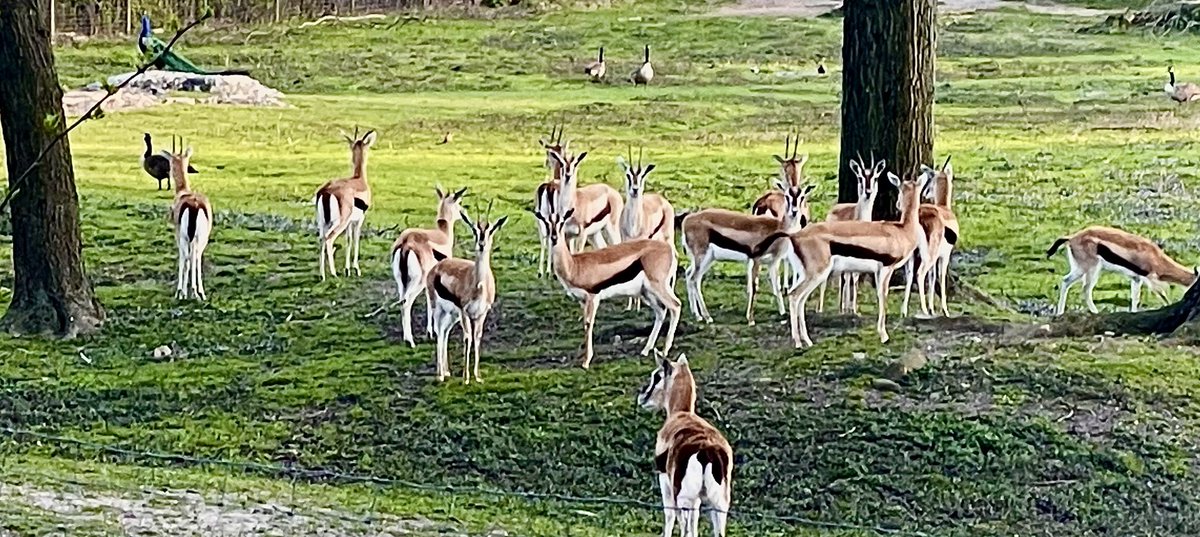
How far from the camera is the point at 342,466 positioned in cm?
1027

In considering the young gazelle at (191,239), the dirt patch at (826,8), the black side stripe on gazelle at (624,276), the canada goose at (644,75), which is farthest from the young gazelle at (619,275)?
the dirt patch at (826,8)

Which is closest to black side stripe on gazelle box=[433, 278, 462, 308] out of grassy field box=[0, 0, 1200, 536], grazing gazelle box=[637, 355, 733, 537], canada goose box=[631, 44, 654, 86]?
grassy field box=[0, 0, 1200, 536]

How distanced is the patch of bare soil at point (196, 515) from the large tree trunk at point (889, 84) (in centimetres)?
624

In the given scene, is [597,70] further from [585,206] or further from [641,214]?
[641,214]

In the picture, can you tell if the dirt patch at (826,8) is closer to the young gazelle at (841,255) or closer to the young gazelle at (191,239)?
the young gazelle at (191,239)

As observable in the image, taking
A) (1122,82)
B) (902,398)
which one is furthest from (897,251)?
(1122,82)

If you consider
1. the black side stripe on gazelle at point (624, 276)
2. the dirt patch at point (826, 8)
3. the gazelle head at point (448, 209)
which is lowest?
the black side stripe on gazelle at point (624, 276)

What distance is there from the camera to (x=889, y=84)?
13.7 metres

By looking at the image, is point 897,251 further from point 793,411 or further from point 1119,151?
Result: point 1119,151

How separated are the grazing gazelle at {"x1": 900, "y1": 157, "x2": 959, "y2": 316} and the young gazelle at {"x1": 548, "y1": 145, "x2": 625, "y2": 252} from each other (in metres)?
2.69

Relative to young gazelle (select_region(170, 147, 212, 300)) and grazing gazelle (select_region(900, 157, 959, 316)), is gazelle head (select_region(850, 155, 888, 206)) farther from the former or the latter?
young gazelle (select_region(170, 147, 212, 300))

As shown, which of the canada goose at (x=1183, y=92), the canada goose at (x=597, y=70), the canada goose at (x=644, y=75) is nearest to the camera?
the canada goose at (x=1183, y=92)

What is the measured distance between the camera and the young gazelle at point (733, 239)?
1297 cm

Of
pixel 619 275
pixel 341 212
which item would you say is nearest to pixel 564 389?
pixel 619 275
